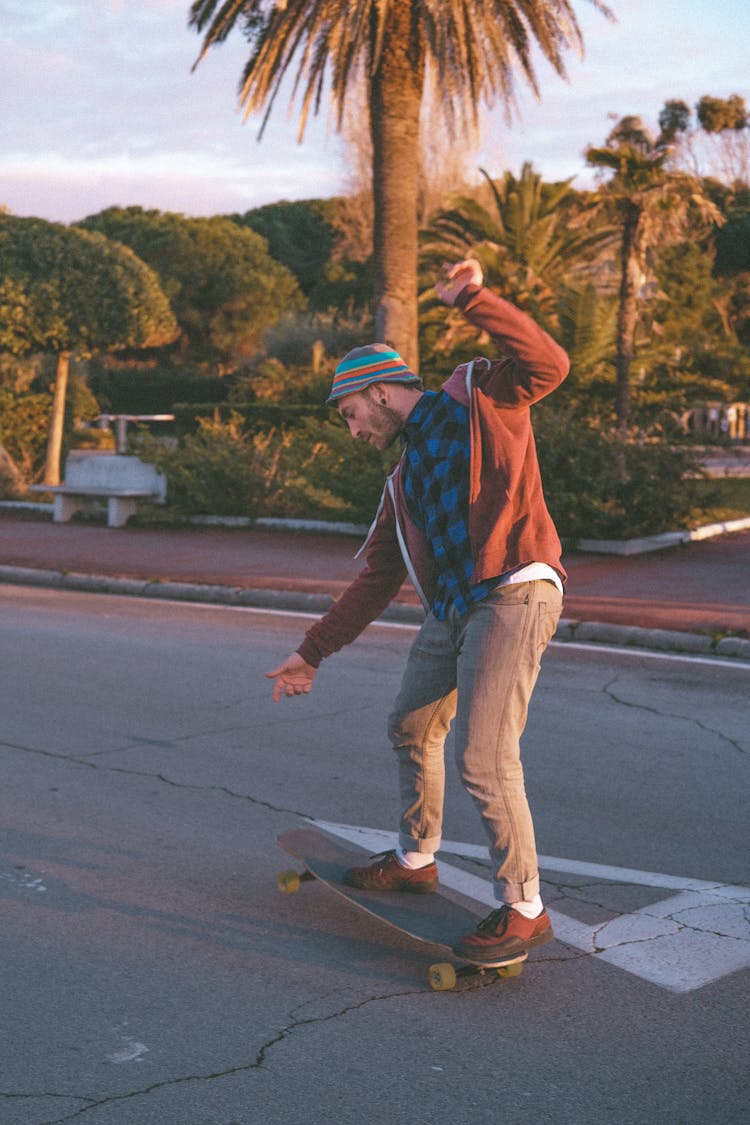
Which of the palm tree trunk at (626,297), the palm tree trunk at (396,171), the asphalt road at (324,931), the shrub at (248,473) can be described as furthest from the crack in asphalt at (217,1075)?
the palm tree trunk at (626,297)

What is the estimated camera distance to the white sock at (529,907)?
3820 mm

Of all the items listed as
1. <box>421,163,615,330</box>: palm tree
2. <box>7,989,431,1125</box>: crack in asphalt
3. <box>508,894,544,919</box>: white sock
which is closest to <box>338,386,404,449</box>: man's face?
<box>508,894,544,919</box>: white sock

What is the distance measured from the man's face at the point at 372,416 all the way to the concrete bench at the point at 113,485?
14.1 meters

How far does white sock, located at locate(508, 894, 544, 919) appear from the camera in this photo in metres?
3.82

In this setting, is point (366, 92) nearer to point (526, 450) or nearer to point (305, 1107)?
point (526, 450)

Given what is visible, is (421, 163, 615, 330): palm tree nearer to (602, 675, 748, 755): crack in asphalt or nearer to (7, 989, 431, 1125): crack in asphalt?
(602, 675, 748, 755): crack in asphalt

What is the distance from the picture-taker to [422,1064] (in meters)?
3.38

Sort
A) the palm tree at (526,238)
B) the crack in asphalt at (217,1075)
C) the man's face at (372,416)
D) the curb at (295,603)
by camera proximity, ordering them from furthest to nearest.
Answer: the palm tree at (526,238), the curb at (295,603), the man's face at (372,416), the crack in asphalt at (217,1075)

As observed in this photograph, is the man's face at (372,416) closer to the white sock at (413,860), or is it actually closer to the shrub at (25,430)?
the white sock at (413,860)

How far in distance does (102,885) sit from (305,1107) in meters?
1.73

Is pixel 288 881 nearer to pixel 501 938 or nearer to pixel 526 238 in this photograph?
pixel 501 938

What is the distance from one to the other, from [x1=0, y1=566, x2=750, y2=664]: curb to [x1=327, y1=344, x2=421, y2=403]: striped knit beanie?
5.91 meters

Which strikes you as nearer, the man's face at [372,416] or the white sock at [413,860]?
the man's face at [372,416]

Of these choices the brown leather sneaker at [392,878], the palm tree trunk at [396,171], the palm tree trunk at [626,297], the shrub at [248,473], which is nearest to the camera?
the brown leather sneaker at [392,878]
